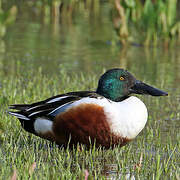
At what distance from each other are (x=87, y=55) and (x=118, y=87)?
19.1 ft

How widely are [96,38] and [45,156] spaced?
27.3ft

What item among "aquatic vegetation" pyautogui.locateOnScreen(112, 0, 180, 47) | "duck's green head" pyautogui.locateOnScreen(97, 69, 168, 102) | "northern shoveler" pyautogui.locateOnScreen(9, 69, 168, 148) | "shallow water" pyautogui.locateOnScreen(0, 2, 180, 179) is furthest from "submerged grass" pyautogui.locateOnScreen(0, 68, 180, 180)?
"aquatic vegetation" pyautogui.locateOnScreen(112, 0, 180, 47)

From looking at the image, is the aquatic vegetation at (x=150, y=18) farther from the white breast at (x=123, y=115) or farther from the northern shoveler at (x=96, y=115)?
the white breast at (x=123, y=115)

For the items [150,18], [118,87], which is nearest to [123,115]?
[118,87]

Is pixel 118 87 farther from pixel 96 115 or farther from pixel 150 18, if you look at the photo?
pixel 150 18

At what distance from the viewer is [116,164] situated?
4.52 meters

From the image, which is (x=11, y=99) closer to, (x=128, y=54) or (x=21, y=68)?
(x=21, y=68)

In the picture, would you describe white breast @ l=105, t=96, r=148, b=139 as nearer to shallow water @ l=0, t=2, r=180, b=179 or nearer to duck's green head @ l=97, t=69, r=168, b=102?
duck's green head @ l=97, t=69, r=168, b=102

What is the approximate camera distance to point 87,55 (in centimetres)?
1053

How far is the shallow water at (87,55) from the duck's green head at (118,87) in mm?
664

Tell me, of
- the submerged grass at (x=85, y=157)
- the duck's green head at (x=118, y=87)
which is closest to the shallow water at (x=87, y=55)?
the submerged grass at (x=85, y=157)

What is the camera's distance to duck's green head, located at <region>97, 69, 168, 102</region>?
15.6 ft

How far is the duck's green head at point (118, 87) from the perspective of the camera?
4746mm

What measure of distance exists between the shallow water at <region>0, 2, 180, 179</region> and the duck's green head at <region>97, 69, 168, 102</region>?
664 mm
